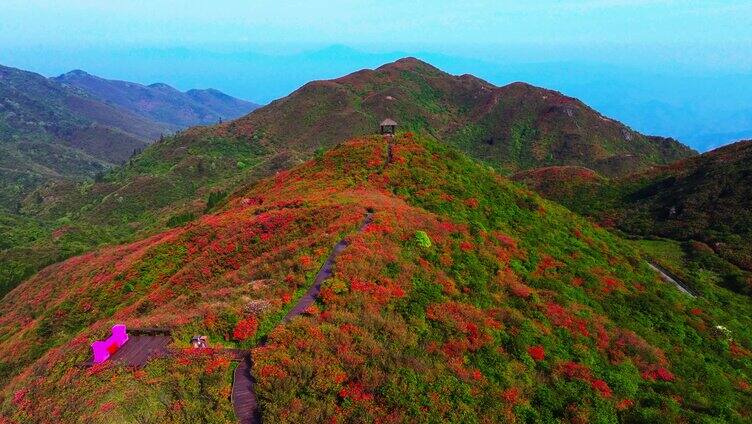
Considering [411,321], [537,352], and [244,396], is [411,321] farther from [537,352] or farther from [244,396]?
[244,396]

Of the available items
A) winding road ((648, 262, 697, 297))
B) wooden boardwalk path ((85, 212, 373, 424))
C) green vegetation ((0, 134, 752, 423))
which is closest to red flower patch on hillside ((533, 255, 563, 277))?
green vegetation ((0, 134, 752, 423))

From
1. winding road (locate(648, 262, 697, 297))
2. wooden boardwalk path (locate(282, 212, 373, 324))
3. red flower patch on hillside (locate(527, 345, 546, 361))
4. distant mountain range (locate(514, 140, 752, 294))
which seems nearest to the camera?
wooden boardwalk path (locate(282, 212, 373, 324))

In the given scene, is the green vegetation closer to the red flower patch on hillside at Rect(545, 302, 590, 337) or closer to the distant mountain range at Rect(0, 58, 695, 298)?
the red flower patch on hillside at Rect(545, 302, 590, 337)

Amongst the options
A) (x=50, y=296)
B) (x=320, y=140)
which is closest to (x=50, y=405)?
(x=50, y=296)

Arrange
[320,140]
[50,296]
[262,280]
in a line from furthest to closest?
[320,140] < [50,296] < [262,280]

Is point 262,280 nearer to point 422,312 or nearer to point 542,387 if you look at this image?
point 422,312

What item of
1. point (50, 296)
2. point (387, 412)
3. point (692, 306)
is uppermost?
point (387, 412)

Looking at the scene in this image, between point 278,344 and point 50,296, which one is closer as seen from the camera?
point 278,344

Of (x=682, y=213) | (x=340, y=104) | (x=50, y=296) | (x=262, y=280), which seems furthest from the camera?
(x=340, y=104)
